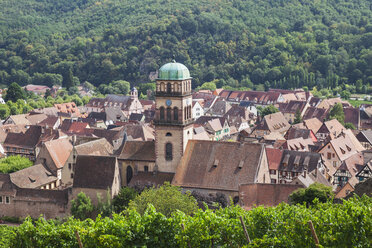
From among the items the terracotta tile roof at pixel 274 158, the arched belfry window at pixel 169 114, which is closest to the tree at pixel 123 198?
the arched belfry window at pixel 169 114

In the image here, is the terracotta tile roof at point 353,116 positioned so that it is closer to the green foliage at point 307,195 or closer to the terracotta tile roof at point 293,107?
the terracotta tile roof at point 293,107

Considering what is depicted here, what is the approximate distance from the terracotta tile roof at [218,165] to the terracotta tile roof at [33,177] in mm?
20078

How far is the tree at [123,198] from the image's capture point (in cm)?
5916

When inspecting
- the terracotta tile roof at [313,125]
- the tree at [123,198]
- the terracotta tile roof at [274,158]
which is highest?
the tree at [123,198]

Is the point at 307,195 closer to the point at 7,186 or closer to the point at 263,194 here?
the point at 263,194

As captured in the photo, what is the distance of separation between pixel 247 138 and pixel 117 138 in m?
31.6

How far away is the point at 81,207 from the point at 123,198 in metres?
4.78

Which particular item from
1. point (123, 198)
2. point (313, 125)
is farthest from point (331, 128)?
point (123, 198)

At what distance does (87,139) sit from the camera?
76750mm

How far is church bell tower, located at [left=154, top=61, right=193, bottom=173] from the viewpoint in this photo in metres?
60.9

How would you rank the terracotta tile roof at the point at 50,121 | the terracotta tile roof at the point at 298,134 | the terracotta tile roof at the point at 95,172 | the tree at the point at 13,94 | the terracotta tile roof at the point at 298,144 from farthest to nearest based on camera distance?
1. the tree at the point at 13,94
2. the terracotta tile roof at the point at 50,121
3. the terracotta tile roof at the point at 298,134
4. the terracotta tile roof at the point at 298,144
5. the terracotta tile roof at the point at 95,172

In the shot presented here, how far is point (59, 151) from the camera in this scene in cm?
7644

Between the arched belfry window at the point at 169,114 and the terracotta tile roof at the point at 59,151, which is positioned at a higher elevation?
the arched belfry window at the point at 169,114

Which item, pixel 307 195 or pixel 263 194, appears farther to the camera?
pixel 263 194
